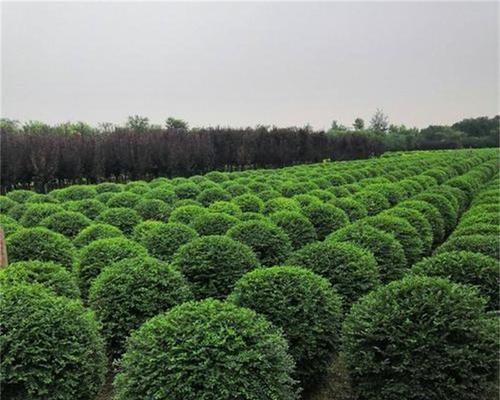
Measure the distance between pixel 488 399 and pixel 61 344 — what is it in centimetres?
360

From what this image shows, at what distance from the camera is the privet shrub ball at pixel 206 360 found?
3211mm

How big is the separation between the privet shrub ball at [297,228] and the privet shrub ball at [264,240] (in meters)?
0.95

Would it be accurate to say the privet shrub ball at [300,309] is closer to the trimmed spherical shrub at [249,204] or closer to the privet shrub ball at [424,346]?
the privet shrub ball at [424,346]

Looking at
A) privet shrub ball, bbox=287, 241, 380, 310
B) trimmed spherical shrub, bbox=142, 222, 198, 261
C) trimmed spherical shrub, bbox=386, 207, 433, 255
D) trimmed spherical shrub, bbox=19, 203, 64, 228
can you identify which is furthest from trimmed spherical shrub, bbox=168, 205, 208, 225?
privet shrub ball, bbox=287, 241, 380, 310

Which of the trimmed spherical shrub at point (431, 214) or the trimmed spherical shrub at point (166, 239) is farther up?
the trimmed spherical shrub at point (166, 239)

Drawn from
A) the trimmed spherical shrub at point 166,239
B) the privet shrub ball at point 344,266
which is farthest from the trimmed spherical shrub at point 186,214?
the privet shrub ball at point 344,266

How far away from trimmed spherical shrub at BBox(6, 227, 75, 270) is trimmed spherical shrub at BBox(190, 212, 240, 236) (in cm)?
192

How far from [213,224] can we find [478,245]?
3.84 metres

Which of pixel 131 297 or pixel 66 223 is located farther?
pixel 66 223

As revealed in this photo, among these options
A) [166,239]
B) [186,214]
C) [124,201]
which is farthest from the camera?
[124,201]

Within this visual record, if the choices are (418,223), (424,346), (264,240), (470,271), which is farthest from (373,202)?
(424,346)

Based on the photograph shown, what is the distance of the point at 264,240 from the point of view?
6.89m

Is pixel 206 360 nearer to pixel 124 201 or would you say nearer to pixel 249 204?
pixel 249 204

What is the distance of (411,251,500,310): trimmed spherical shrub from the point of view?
193 inches
